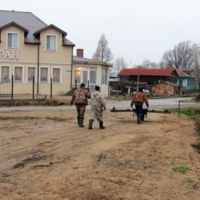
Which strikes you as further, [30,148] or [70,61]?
[70,61]

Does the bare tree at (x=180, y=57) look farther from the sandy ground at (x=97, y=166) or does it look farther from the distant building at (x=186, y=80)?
the sandy ground at (x=97, y=166)

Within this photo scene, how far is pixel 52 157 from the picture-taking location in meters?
7.10

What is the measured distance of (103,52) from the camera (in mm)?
73438

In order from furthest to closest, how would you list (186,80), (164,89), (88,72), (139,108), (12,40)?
(186,80)
(164,89)
(88,72)
(12,40)
(139,108)

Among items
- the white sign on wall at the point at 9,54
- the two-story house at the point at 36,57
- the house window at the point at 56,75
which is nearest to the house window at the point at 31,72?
the two-story house at the point at 36,57

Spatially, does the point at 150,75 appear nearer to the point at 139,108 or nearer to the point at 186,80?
the point at 186,80

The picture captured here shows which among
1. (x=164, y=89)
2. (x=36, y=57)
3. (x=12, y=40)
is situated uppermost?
(x=12, y=40)

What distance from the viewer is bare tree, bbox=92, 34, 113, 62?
73.4m

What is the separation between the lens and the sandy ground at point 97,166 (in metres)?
5.01

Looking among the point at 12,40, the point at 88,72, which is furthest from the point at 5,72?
the point at 88,72

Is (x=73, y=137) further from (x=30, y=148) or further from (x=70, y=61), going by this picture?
(x=70, y=61)

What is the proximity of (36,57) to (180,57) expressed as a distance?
82.4m

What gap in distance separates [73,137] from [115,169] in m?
3.67

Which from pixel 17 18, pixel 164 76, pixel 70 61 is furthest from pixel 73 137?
pixel 164 76
